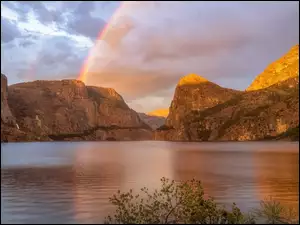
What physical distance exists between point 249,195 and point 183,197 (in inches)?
1139

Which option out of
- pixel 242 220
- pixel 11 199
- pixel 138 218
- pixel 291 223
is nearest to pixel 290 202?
pixel 291 223

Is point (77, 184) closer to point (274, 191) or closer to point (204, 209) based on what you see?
point (274, 191)

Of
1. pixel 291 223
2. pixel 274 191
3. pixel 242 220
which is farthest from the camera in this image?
pixel 274 191

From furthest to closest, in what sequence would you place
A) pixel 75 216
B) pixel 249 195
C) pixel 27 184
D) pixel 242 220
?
1. pixel 27 184
2. pixel 249 195
3. pixel 75 216
4. pixel 242 220

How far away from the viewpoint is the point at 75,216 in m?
39.3

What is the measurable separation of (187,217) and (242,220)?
361cm

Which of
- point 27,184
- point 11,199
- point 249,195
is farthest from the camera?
point 27,184

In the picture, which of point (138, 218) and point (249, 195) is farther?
point (249, 195)

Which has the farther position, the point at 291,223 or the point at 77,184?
the point at 77,184

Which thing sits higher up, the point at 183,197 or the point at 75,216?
the point at 183,197

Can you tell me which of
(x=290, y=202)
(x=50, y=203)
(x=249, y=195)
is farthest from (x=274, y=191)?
(x=50, y=203)

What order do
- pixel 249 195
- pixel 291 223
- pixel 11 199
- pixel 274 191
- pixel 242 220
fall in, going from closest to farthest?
pixel 242 220 → pixel 291 223 → pixel 11 199 → pixel 249 195 → pixel 274 191

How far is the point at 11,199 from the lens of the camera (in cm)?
5038

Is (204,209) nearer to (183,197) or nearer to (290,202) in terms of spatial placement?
(183,197)
